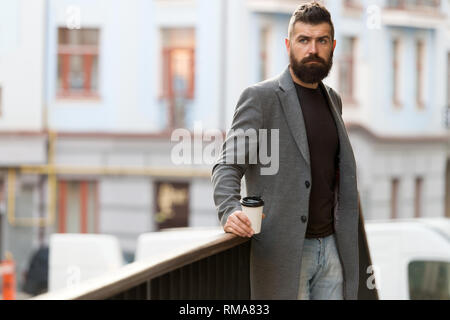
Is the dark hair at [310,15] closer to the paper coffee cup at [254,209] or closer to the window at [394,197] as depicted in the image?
the paper coffee cup at [254,209]

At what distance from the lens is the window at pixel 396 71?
16578 millimetres

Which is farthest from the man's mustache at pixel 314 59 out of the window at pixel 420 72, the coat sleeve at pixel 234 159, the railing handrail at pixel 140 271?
the window at pixel 420 72

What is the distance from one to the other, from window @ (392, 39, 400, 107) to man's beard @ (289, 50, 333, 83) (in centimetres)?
1413

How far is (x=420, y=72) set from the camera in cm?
1730

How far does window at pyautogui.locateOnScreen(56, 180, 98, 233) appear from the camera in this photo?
49.3 ft

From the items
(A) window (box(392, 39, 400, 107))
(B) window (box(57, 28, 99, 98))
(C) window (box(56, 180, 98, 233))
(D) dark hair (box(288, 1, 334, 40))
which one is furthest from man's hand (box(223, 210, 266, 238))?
(A) window (box(392, 39, 400, 107))

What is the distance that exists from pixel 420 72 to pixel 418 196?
8.51 feet

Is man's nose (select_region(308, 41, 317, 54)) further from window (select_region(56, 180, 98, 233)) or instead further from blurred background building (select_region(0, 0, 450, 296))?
window (select_region(56, 180, 98, 233))

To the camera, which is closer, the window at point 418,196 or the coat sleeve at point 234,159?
the coat sleeve at point 234,159

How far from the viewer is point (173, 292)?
2396 millimetres

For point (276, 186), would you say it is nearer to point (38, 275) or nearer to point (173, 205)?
point (38, 275)

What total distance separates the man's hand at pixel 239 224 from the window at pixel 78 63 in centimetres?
1240

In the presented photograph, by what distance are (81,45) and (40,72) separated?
888 mm
